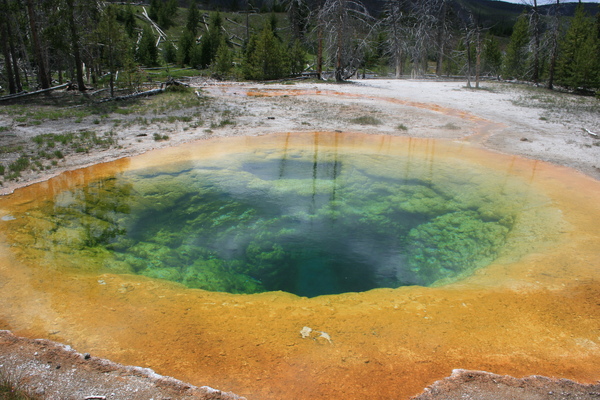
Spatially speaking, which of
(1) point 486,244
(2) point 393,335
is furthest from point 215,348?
(1) point 486,244

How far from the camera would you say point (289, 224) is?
6.28m

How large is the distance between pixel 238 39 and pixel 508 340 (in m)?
47.3

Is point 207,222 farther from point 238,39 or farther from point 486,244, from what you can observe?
point 238,39

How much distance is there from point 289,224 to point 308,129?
602cm

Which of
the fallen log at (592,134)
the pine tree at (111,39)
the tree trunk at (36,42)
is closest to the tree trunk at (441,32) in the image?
the fallen log at (592,134)

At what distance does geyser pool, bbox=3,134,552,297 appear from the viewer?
16.6ft

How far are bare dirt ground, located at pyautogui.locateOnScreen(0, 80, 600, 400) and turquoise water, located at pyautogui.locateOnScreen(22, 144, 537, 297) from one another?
174cm

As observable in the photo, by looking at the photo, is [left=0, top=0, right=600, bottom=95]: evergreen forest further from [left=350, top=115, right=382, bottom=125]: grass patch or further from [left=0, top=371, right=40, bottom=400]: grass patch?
[left=0, top=371, right=40, bottom=400]: grass patch

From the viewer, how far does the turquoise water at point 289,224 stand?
16.7 ft

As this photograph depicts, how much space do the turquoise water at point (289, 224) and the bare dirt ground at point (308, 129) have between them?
1740 mm

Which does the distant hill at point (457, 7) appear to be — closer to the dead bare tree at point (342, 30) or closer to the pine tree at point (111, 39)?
the dead bare tree at point (342, 30)

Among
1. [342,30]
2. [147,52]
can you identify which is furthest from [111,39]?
[147,52]

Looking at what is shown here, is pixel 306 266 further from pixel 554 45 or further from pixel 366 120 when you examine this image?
pixel 554 45

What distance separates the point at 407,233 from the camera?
614cm
